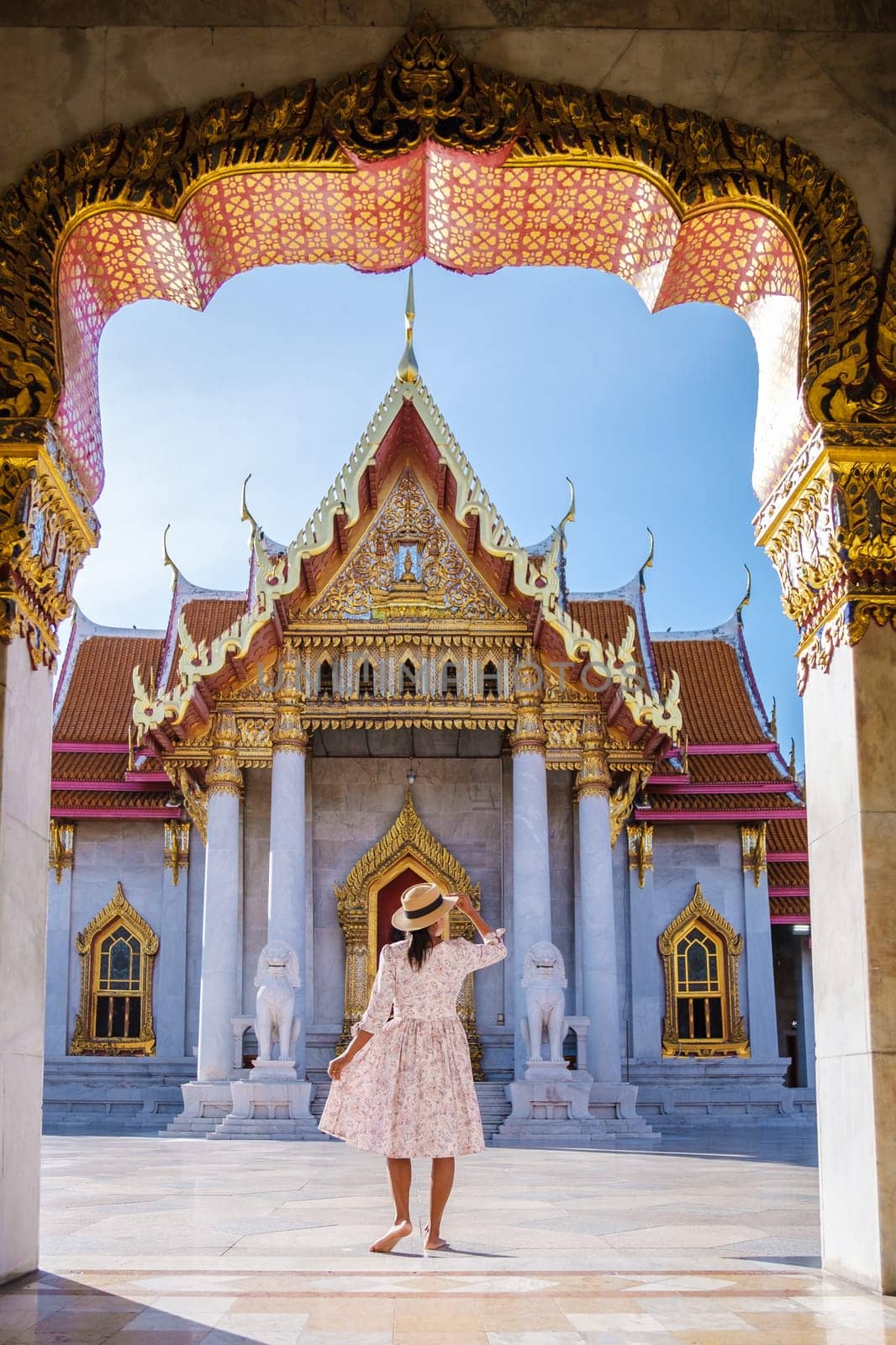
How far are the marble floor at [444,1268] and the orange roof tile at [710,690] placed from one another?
1106 cm

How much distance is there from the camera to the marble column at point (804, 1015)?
23484 mm

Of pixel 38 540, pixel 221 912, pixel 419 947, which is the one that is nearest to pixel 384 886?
pixel 221 912

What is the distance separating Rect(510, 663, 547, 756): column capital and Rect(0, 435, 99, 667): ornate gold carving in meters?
10.5

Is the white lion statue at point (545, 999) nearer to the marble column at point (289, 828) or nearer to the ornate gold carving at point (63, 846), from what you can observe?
the marble column at point (289, 828)

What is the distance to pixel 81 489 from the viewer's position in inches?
227

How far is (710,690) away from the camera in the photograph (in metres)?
21.1

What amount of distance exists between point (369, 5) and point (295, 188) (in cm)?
69

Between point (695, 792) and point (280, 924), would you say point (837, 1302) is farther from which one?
point (695, 792)

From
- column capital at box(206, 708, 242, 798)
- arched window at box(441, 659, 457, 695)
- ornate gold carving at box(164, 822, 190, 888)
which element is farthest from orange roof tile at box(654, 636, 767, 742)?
ornate gold carving at box(164, 822, 190, 888)

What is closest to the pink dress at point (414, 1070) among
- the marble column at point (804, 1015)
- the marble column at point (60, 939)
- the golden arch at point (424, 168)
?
the golden arch at point (424, 168)

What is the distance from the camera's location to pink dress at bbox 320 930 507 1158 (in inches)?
217

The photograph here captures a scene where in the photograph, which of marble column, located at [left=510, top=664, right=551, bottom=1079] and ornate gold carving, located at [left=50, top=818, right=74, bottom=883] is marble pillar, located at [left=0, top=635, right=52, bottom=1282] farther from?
ornate gold carving, located at [left=50, top=818, right=74, bottom=883]

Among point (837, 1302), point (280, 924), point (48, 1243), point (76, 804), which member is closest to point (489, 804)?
point (280, 924)

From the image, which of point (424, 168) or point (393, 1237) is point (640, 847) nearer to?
point (393, 1237)
